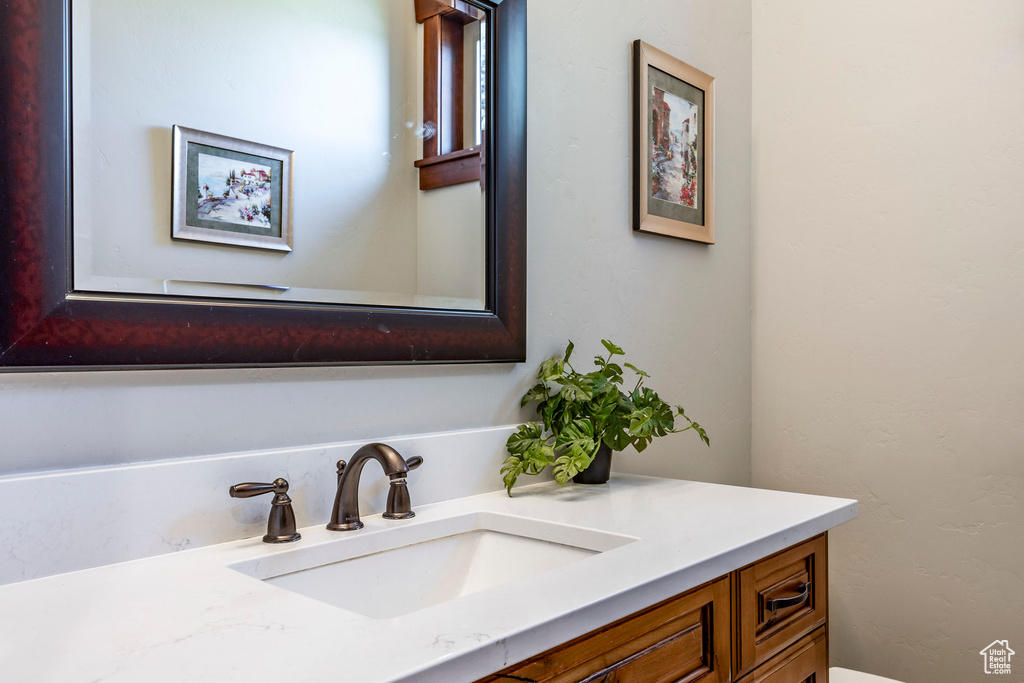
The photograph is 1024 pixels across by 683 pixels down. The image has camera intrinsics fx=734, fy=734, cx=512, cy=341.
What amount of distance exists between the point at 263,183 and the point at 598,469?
2.58ft

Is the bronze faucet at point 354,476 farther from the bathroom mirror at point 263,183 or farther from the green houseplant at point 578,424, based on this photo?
the green houseplant at point 578,424

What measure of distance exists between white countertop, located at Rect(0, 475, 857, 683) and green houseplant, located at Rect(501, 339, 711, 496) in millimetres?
204

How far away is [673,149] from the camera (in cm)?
180

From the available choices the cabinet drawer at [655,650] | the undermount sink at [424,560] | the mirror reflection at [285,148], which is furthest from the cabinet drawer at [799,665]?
the mirror reflection at [285,148]

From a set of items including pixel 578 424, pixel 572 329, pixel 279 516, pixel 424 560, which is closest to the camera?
pixel 279 516

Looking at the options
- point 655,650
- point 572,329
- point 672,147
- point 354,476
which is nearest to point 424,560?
point 354,476

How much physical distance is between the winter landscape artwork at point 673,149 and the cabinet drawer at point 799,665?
1007 millimetres

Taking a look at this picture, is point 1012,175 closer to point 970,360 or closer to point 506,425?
point 970,360

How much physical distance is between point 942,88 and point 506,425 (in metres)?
1.39

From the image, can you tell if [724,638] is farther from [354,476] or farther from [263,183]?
[263,183]

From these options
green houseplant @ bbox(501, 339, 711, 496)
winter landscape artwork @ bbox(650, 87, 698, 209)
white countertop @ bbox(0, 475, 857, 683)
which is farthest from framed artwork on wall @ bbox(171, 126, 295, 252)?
winter landscape artwork @ bbox(650, 87, 698, 209)

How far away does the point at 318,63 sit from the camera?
1092mm

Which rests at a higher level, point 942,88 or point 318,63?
point 942,88

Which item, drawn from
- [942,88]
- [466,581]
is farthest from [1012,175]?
[466,581]
